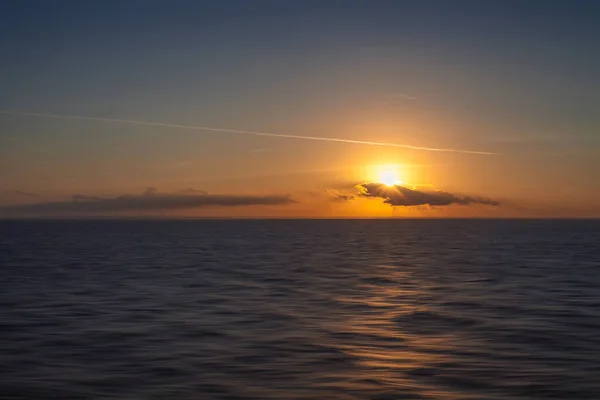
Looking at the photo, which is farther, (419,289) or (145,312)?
(419,289)

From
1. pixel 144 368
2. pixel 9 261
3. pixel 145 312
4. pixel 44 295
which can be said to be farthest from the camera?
pixel 9 261

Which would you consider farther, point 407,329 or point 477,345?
point 407,329

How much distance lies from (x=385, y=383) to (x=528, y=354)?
5114 millimetres

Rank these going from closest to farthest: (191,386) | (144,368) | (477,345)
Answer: (191,386) → (144,368) → (477,345)

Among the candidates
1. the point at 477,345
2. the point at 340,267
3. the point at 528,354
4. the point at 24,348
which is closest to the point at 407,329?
the point at 477,345

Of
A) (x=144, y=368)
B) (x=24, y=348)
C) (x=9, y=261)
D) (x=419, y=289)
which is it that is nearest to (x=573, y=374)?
(x=144, y=368)

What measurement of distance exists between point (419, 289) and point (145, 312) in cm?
1479

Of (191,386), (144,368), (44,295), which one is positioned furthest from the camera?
(44,295)

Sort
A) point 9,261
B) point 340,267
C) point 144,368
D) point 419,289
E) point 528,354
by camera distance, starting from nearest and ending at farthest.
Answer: point 144,368 < point 528,354 < point 419,289 < point 340,267 < point 9,261

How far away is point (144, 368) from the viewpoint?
57.3 ft

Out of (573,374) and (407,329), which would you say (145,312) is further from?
(573,374)

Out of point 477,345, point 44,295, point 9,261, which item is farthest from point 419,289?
point 9,261

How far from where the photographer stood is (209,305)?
95.5 ft

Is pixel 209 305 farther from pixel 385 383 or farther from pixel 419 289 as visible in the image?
pixel 385 383
